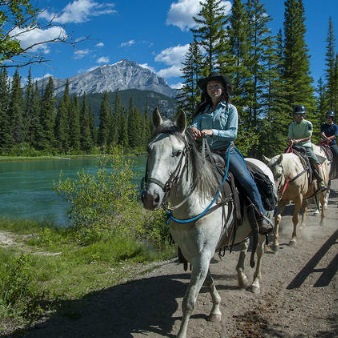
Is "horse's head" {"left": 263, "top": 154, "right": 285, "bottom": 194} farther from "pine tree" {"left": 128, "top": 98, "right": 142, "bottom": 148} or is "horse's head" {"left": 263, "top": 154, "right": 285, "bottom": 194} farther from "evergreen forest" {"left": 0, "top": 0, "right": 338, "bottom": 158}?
"pine tree" {"left": 128, "top": 98, "right": 142, "bottom": 148}

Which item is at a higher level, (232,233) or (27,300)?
(232,233)

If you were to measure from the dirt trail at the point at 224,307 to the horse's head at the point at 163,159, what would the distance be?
2226 mm

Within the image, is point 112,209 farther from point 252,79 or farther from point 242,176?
point 252,79

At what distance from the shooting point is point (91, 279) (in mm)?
7945

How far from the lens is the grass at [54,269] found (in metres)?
5.61

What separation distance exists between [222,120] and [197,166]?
1015 mm

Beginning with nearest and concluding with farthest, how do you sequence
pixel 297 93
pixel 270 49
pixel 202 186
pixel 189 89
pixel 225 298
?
pixel 202 186 < pixel 225 298 < pixel 189 89 < pixel 270 49 < pixel 297 93

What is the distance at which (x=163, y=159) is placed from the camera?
11.3ft

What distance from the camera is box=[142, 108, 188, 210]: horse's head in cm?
322

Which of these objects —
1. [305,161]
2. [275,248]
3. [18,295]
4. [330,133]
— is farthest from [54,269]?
[330,133]

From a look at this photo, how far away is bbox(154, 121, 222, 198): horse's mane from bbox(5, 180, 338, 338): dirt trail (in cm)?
194

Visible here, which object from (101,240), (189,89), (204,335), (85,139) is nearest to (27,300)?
(204,335)

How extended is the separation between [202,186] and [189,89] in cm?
2652

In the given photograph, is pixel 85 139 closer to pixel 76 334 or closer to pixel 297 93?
pixel 297 93
